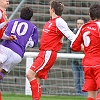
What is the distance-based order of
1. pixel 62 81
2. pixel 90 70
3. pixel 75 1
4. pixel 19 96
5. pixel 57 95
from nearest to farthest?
pixel 90 70 < pixel 19 96 < pixel 57 95 < pixel 62 81 < pixel 75 1

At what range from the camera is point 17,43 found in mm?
10742

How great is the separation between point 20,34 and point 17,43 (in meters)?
0.21

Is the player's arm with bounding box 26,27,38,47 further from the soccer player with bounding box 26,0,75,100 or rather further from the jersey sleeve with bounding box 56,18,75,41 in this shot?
the jersey sleeve with bounding box 56,18,75,41

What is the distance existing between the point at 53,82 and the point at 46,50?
5.27m

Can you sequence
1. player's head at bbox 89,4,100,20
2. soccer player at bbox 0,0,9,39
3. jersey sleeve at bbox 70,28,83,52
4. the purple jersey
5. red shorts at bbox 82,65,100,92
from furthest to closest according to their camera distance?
the purple jersey < soccer player at bbox 0,0,9,39 < jersey sleeve at bbox 70,28,83,52 < player's head at bbox 89,4,100,20 < red shorts at bbox 82,65,100,92

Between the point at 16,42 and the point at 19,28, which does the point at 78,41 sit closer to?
the point at 16,42

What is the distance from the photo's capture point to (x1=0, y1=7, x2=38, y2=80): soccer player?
34.5 ft

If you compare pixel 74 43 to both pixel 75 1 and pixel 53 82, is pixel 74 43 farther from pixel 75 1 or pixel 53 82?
pixel 75 1

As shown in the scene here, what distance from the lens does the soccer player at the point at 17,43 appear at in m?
10.5

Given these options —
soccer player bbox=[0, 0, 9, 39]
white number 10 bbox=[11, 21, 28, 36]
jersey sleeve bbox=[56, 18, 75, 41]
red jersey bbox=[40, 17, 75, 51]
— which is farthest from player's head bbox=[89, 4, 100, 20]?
white number 10 bbox=[11, 21, 28, 36]

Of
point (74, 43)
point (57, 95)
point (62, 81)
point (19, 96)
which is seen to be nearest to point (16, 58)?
point (74, 43)

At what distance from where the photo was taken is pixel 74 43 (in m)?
9.20

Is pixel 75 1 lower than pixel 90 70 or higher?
higher

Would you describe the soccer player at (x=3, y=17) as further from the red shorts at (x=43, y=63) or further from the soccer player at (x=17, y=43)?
the red shorts at (x=43, y=63)
